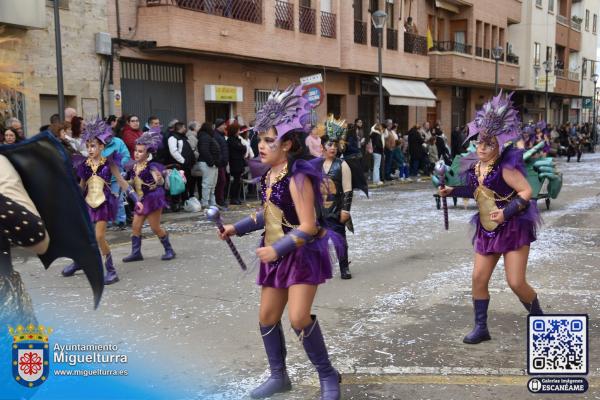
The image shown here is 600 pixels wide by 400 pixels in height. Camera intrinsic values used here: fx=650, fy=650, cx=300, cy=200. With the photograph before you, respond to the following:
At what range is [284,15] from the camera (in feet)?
68.0

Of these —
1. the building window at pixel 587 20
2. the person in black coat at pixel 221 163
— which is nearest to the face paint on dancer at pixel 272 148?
the person in black coat at pixel 221 163

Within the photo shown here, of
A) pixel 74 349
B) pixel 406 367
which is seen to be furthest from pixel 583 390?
pixel 74 349

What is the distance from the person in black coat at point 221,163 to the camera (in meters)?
14.0

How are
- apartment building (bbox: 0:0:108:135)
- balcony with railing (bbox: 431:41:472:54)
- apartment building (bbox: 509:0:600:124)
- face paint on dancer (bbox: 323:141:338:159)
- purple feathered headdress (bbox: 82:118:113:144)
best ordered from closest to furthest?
face paint on dancer (bbox: 323:141:338:159) < purple feathered headdress (bbox: 82:118:113:144) < apartment building (bbox: 0:0:108:135) < balcony with railing (bbox: 431:41:472:54) < apartment building (bbox: 509:0:600:124)

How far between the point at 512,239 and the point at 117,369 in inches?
121

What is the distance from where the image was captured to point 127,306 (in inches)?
251

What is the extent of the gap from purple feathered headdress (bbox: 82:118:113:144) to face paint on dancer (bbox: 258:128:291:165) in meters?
3.97

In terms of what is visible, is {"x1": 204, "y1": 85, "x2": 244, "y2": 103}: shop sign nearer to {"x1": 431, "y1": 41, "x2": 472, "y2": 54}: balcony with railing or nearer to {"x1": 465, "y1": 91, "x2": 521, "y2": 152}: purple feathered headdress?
{"x1": 465, "y1": 91, "x2": 521, "y2": 152}: purple feathered headdress

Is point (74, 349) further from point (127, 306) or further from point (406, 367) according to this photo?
point (406, 367)

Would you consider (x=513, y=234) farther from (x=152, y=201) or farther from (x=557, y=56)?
(x=557, y=56)

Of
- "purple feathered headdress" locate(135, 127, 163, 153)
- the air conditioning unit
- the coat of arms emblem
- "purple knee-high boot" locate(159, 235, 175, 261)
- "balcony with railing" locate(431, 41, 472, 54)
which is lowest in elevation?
"purple knee-high boot" locate(159, 235, 175, 261)

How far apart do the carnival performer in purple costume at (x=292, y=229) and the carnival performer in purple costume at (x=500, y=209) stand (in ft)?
5.12

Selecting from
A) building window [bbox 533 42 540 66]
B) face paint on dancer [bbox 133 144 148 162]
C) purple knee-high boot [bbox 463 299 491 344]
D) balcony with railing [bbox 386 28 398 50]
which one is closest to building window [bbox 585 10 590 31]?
building window [bbox 533 42 540 66]

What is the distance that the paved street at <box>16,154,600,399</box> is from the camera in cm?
450
